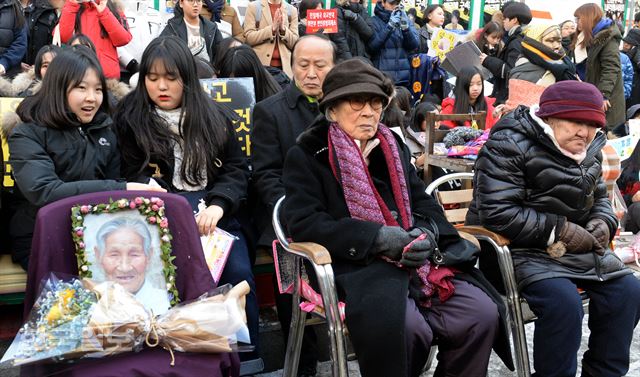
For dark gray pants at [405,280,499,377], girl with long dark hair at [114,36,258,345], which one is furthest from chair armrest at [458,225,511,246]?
girl with long dark hair at [114,36,258,345]

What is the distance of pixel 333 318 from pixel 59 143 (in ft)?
5.08

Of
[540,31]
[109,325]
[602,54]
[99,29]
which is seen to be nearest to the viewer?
[109,325]

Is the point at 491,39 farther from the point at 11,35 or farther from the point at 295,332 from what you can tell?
the point at 295,332

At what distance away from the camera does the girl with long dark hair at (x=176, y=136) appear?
3892 millimetres

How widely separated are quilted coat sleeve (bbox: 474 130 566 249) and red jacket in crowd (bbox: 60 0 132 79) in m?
3.42

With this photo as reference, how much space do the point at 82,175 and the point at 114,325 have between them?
4.07ft

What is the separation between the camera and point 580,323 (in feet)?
11.4

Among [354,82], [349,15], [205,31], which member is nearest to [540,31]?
[349,15]

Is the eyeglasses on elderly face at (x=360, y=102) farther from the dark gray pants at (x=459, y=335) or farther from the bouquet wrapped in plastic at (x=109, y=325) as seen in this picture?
the bouquet wrapped in plastic at (x=109, y=325)

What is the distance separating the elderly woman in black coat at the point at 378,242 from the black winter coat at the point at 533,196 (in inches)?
12.7

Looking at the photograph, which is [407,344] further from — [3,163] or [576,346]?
[3,163]

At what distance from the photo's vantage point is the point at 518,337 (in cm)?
352

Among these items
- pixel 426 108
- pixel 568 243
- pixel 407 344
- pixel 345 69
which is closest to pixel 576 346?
pixel 568 243

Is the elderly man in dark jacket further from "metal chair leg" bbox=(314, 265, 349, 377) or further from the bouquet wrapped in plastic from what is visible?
the bouquet wrapped in plastic
